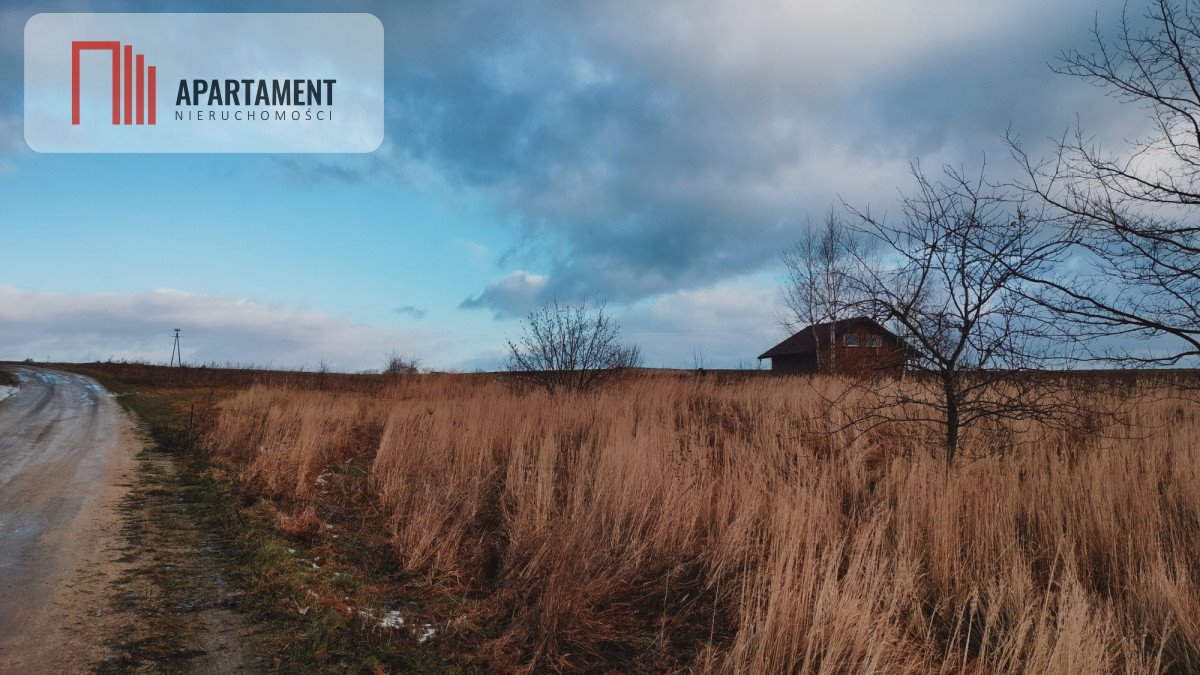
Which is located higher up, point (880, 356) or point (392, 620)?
point (880, 356)

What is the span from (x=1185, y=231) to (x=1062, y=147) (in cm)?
118

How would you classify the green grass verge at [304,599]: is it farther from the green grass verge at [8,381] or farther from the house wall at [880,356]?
the green grass verge at [8,381]

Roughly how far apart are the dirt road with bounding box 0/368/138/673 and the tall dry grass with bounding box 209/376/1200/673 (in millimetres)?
1720

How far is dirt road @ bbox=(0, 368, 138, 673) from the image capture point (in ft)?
11.6

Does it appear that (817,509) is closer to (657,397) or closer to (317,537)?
A: (317,537)

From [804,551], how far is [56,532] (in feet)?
20.4

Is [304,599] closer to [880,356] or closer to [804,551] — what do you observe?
[804,551]

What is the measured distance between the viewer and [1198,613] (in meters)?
3.35

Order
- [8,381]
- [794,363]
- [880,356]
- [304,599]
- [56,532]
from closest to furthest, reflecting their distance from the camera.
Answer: [304,599], [56,532], [880,356], [8,381], [794,363]

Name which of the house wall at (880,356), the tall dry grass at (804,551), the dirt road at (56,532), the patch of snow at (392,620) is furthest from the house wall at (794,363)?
the patch of snow at (392,620)

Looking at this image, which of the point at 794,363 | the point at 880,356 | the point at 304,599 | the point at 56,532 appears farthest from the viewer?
the point at 794,363

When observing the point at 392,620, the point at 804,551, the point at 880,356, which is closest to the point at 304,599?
the point at 392,620

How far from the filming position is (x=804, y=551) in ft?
13.5

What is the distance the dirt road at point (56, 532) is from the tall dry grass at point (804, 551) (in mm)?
1720
